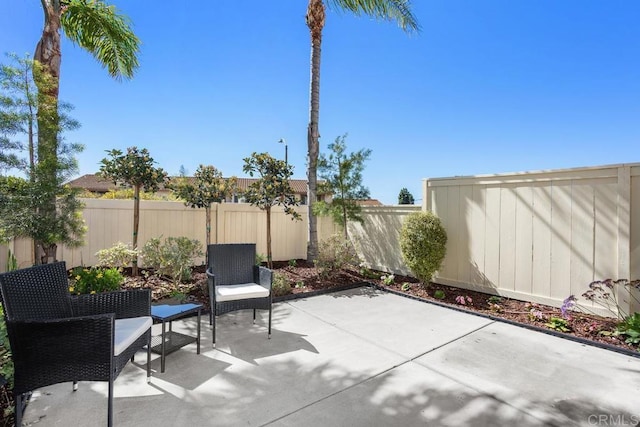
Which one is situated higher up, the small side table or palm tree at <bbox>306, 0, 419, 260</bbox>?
palm tree at <bbox>306, 0, 419, 260</bbox>

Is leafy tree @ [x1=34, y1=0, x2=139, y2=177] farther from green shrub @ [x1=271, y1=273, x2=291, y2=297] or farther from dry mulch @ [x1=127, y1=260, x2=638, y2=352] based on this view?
green shrub @ [x1=271, y1=273, x2=291, y2=297]

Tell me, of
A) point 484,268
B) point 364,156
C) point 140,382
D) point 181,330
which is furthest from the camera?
point 364,156

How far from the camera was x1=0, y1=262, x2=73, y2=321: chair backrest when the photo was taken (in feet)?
6.59

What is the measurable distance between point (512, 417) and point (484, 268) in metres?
3.50

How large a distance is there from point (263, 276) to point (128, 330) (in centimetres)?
186

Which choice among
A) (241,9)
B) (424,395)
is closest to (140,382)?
(424,395)

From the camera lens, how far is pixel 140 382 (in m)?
2.59

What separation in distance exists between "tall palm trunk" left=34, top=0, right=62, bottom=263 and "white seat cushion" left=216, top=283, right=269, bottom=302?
2832mm

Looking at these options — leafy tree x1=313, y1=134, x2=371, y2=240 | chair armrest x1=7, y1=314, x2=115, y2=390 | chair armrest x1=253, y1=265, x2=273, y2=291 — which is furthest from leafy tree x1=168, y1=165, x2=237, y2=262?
chair armrest x1=7, y1=314, x2=115, y2=390

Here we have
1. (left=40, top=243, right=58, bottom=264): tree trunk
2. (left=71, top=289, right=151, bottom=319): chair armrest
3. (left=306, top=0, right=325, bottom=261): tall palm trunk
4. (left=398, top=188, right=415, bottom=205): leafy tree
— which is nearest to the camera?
(left=71, top=289, right=151, bottom=319): chair armrest

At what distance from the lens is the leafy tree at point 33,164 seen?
3.96 meters

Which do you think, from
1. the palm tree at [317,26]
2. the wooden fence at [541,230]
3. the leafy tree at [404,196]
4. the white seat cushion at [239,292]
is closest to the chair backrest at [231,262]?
the white seat cushion at [239,292]

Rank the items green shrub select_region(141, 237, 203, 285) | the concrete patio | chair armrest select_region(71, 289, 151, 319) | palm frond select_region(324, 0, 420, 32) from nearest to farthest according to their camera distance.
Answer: the concrete patio < chair armrest select_region(71, 289, 151, 319) < green shrub select_region(141, 237, 203, 285) < palm frond select_region(324, 0, 420, 32)

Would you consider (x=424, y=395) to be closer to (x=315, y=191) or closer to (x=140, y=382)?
(x=140, y=382)
